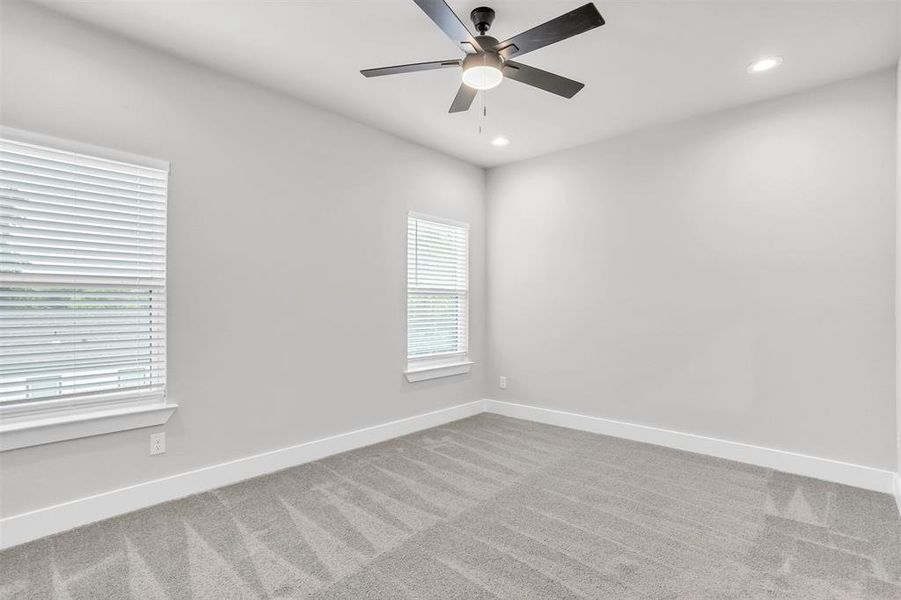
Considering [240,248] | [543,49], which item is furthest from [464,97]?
[240,248]

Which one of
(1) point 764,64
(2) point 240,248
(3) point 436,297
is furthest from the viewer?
(3) point 436,297

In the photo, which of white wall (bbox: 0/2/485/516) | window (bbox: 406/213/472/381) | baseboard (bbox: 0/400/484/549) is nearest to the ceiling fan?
white wall (bbox: 0/2/485/516)

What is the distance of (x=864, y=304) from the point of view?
3061 millimetres

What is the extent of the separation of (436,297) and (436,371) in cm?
76

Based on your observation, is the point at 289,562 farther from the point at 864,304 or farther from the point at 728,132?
the point at 728,132

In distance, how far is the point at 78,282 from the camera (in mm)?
2459

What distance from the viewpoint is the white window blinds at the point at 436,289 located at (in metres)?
4.39

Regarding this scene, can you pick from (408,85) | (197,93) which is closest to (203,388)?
(197,93)

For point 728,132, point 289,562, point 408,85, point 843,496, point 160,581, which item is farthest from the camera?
point 728,132

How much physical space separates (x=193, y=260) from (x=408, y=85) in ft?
6.26

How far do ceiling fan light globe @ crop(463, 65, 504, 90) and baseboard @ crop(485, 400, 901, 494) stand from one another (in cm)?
322

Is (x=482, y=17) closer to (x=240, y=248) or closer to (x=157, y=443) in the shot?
(x=240, y=248)

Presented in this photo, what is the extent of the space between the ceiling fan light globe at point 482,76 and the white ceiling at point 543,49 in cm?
33

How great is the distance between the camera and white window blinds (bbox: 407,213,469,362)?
4387 millimetres
